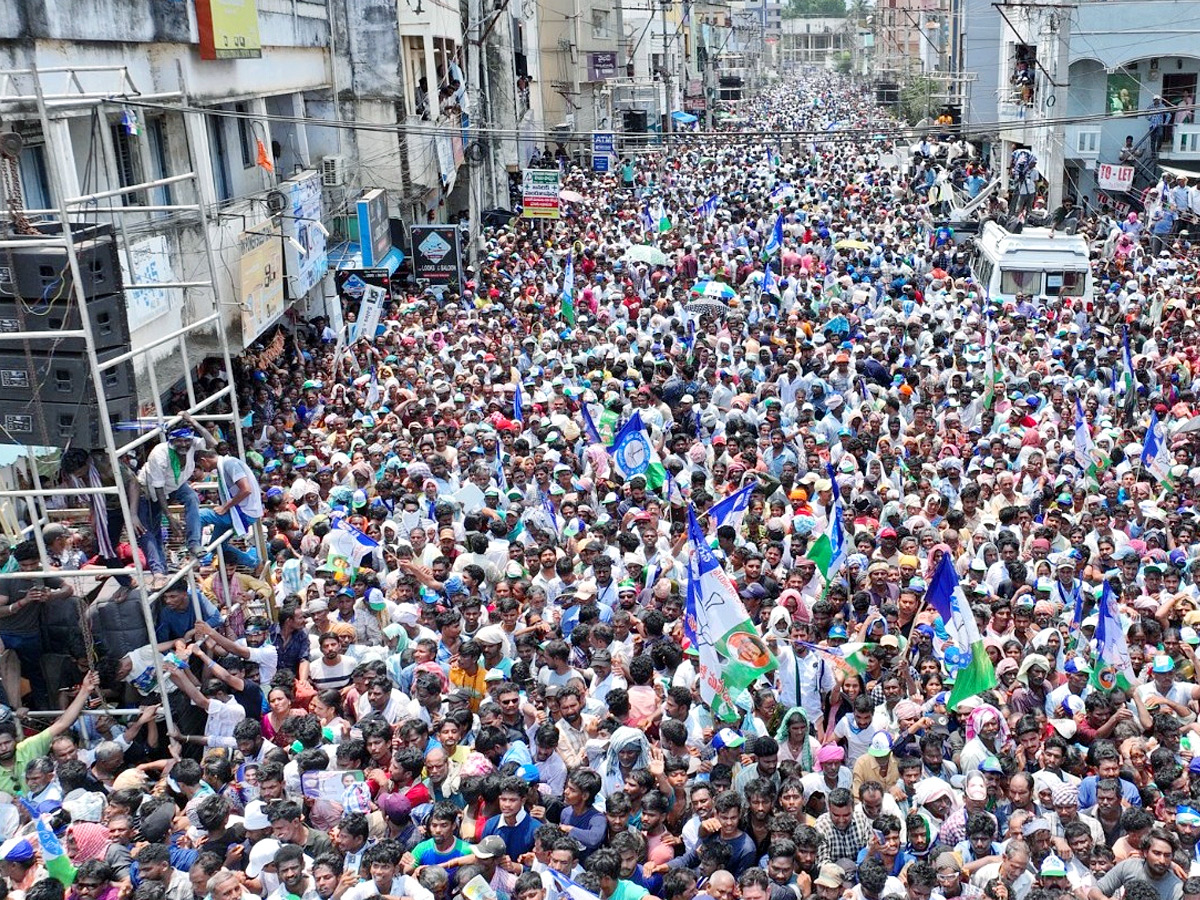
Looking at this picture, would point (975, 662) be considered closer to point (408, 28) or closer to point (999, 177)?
point (408, 28)

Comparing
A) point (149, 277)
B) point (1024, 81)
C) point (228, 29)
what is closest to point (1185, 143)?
point (1024, 81)

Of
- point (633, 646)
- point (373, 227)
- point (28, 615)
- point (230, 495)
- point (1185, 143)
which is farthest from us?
point (1185, 143)

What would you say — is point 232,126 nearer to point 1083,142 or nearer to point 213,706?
point 213,706

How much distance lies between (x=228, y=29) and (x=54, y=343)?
958 cm

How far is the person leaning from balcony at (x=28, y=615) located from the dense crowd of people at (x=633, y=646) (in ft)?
0.07

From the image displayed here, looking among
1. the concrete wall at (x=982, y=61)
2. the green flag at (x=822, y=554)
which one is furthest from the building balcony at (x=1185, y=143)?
the green flag at (x=822, y=554)

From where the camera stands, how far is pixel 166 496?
9.05m

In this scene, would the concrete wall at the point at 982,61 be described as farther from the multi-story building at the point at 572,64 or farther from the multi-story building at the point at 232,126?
the multi-story building at the point at 232,126

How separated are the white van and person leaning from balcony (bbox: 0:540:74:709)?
15.1m

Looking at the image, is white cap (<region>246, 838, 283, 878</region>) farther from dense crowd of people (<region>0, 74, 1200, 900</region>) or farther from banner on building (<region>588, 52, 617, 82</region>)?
banner on building (<region>588, 52, 617, 82</region>)

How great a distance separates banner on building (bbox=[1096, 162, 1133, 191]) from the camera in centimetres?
3147

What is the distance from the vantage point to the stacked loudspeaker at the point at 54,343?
8.02 m

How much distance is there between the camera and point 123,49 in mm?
13977

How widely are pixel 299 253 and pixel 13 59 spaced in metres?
7.74
